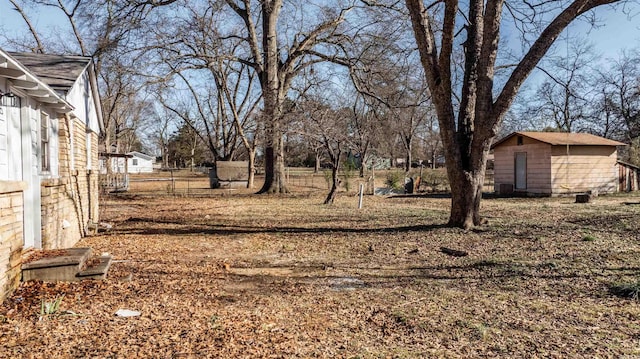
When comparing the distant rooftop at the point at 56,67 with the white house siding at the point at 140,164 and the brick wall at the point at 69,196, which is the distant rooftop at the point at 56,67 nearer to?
the brick wall at the point at 69,196

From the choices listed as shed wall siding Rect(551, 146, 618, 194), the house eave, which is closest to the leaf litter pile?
the house eave

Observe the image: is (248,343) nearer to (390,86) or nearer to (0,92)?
(0,92)

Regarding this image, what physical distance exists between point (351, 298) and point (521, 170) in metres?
17.4

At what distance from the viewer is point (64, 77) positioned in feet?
25.6

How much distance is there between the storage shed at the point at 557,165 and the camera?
702 inches

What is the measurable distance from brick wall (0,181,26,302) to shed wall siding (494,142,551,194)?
60.5ft

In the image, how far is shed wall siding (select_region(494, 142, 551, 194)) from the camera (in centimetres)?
1794

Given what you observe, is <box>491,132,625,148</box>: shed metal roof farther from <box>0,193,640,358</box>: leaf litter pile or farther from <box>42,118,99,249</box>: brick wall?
<box>42,118,99,249</box>: brick wall

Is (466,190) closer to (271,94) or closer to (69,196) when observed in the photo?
(69,196)

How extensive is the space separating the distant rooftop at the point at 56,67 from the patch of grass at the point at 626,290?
863 cm

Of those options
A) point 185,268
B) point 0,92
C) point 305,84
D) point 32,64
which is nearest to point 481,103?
point 185,268

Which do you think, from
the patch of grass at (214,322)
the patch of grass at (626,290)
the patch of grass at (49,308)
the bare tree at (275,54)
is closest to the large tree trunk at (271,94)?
the bare tree at (275,54)

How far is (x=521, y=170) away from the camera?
19500mm

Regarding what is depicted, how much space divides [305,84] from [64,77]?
41.8ft
